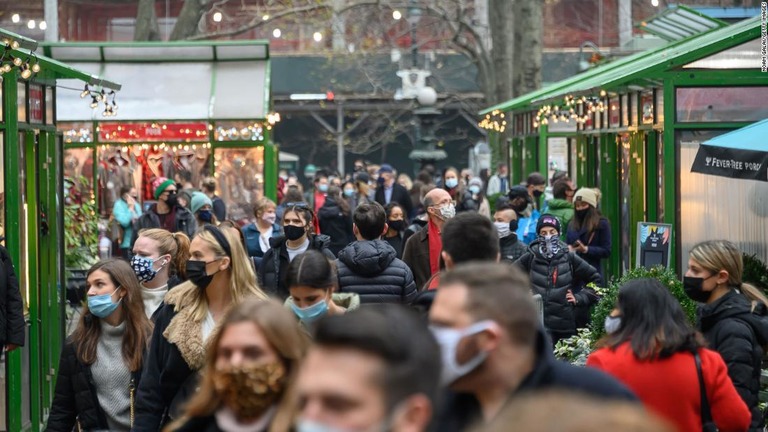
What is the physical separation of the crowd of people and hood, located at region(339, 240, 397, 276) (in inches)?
0.5

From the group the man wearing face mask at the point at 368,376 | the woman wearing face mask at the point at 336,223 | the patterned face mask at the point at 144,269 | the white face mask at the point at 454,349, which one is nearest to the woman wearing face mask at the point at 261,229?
the woman wearing face mask at the point at 336,223

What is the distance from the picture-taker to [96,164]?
2509 centimetres

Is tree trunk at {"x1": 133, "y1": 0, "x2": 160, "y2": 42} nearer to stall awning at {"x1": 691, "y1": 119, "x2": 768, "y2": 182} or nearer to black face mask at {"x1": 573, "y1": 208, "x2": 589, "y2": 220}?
black face mask at {"x1": 573, "y1": 208, "x2": 589, "y2": 220}

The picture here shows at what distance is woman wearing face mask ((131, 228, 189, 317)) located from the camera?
8.82 m

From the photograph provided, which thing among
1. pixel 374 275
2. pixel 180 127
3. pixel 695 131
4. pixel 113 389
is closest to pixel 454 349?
pixel 113 389

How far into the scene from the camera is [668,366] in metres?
6.00

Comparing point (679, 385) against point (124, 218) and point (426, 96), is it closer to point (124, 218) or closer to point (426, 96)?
point (124, 218)

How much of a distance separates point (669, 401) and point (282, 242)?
5.79 meters

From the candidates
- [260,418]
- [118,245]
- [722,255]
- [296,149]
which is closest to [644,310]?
[722,255]

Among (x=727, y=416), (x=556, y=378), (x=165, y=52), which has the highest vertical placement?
(x=165, y=52)

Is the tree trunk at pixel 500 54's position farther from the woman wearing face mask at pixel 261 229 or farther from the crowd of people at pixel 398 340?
the crowd of people at pixel 398 340

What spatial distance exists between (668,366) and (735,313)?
1.62 m

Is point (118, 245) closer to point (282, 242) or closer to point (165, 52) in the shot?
point (165, 52)

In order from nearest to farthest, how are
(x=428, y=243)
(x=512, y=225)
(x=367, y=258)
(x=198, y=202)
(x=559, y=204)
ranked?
(x=367, y=258) → (x=428, y=243) → (x=512, y=225) → (x=198, y=202) → (x=559, y=204)
